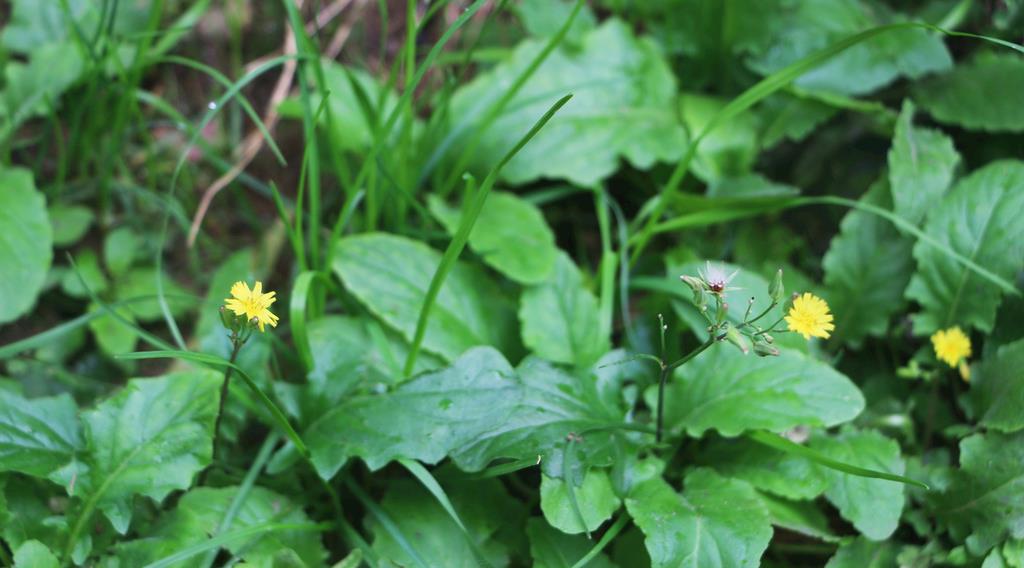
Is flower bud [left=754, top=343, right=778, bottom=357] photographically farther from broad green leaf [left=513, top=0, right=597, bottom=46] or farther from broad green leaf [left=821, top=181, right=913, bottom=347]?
broad green leaf [left=513, top=0, right=597, bottom=46]

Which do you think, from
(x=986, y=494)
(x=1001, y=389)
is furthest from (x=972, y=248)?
(x=986, y=494)

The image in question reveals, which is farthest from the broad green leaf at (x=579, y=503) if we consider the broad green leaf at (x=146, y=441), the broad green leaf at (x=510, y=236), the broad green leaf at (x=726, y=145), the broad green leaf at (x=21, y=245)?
the broad green leaf at (x=21, y=245)

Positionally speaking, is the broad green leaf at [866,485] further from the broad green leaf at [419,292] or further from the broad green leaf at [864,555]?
the broad green leaf at [419,292]

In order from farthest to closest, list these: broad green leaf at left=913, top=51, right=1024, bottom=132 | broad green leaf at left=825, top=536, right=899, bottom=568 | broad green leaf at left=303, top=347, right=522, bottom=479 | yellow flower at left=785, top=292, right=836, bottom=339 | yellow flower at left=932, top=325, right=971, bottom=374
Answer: broad green leaf at left=913, top=51, right=1024, bottom=132, yellow flower at left=932, top=325, right=971, bottom=374, broad green leaf at left=825, top=536, right=899, bottom=568, broad green leaf at left=303, top=347, right=522, bottom=479, yellow flower at left=785, top=292, right=836, bottom=339

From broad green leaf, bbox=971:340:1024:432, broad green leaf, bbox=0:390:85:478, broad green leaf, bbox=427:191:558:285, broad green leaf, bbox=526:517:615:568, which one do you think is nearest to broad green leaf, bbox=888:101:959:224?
broad green leaf, bbox=971:340:1024:432

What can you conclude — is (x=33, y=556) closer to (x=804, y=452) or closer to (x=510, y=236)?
(x=510, y=236)

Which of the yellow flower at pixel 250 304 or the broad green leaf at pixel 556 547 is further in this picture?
the broad green leaf at pixel 556 547
